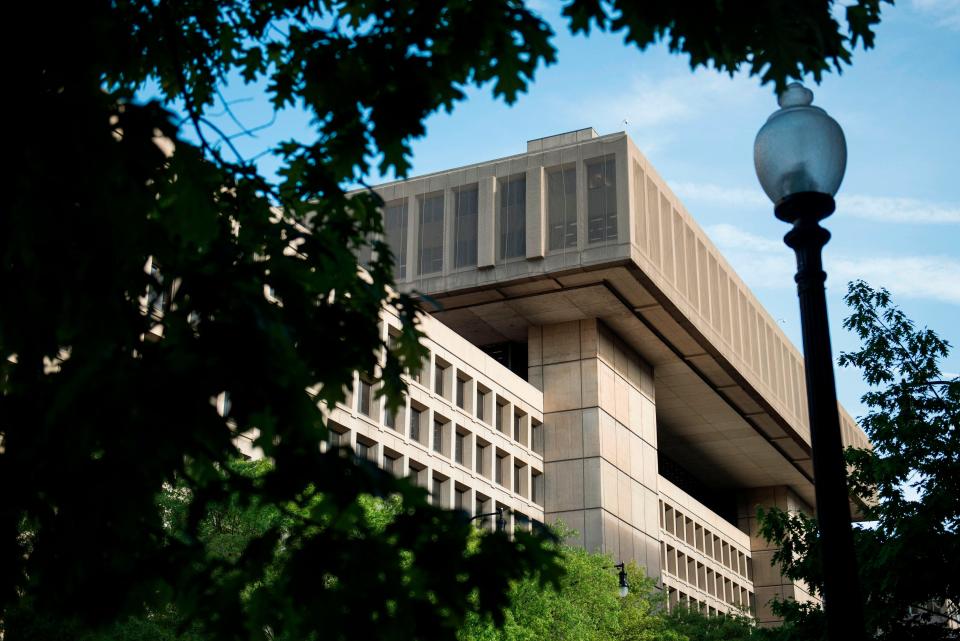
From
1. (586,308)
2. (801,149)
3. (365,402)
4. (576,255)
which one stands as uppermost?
(576,255)

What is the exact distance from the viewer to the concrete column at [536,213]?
6194 cm

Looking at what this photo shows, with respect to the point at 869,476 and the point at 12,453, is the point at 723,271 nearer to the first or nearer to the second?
the point at 869,476

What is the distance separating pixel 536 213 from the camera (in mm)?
63125

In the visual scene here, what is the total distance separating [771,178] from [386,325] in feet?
151

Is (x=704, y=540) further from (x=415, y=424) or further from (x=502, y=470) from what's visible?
(x=415, y=424)

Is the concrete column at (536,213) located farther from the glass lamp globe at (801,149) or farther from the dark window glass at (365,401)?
the glass lamp globe at (801,149)

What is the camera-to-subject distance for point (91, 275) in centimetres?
530

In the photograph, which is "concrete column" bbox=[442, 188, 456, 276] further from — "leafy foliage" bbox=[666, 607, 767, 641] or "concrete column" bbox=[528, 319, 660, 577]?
"leafy foliage" bbox=[666, 607, 767, 641]

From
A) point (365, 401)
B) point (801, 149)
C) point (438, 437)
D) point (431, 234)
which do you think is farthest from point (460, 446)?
point (801, 149)

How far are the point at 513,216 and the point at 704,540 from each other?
28659 millimetres

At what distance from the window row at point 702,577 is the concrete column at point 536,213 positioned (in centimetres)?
1982

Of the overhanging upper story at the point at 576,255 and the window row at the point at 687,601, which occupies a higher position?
the overhanging upper story at the point at 576,255

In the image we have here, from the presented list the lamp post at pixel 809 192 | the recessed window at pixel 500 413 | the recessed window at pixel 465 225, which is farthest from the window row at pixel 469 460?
the lamp post at pixel 809 192

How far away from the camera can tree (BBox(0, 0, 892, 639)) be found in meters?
5.31
